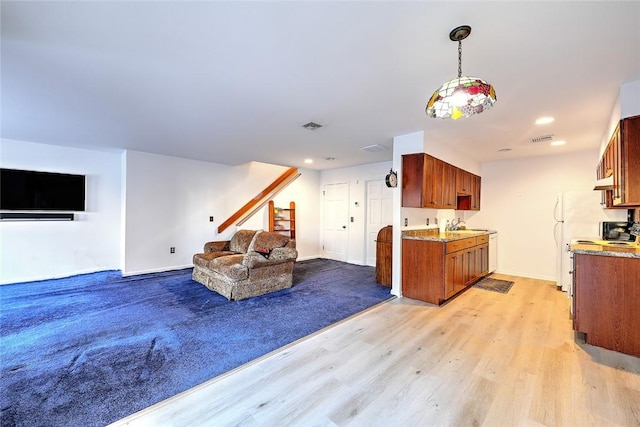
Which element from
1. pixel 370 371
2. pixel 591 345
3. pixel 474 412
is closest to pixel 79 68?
pixel 370 371

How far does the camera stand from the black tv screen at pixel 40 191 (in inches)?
161

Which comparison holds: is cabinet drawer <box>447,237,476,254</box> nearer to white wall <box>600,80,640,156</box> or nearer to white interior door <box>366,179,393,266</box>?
white interior door <box>366,179,393,266</box>

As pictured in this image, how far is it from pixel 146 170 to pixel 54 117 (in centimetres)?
183

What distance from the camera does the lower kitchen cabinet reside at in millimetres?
3395

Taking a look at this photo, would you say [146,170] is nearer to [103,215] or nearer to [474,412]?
[103,215]

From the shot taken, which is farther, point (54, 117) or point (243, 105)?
point (54, 117)

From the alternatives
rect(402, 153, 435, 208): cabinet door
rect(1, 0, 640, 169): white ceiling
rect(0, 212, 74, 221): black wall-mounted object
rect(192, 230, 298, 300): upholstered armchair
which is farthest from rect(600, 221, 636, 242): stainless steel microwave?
rect(0, 212, 74, 221): black wall-mounted object

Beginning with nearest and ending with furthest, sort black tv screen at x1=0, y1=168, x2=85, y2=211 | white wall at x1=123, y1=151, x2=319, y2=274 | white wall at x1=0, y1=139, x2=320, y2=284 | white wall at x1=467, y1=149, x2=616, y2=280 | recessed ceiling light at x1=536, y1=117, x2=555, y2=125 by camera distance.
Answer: recessed ceiling light at x1=536, y1=117, x2=555, y2=125 → black tv screen at x1=0, y1=168, x2=85, y2=211 → white wall at x1=0, y1=139, x2=320, y2=284 → white wall at x1=467, y1=149, x2=616, y2=280 → white wall at x1=123, y1=151, x2=319, y2=274

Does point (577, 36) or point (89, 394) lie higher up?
point (577, 36)

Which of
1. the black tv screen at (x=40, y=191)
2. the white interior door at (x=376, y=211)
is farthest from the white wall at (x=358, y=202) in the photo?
the black tv screen at (x=40, y=191)

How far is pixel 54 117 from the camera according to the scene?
10.4ft

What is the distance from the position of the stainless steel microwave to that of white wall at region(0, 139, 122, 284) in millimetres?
7972

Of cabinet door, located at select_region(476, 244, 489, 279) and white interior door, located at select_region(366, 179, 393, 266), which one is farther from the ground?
white interior door, located at select_region(366, 179, 393, 266)

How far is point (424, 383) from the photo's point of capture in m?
1.88
